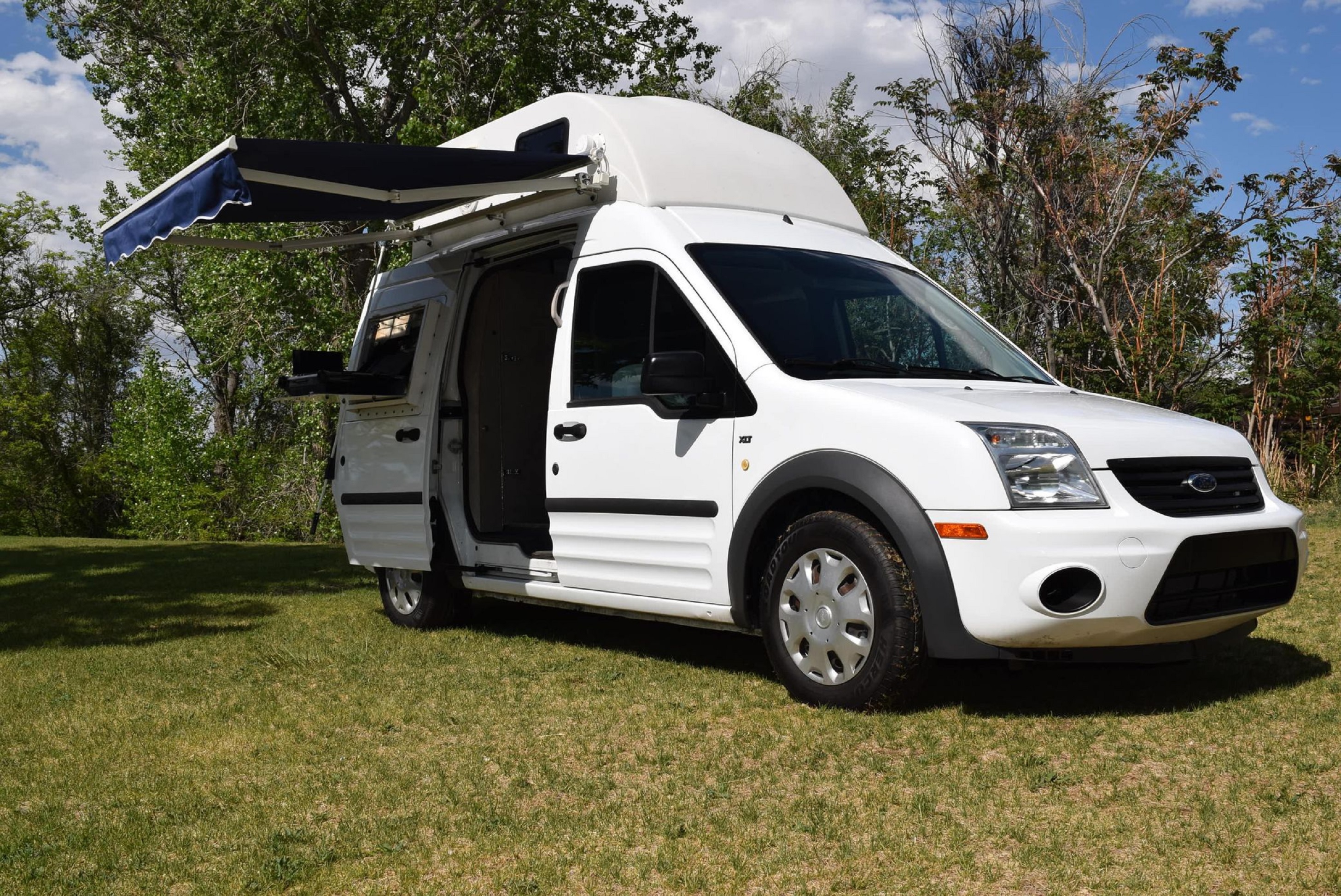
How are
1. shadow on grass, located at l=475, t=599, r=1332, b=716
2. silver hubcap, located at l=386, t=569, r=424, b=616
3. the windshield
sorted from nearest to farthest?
shadow on grass, located at l=475, t=599, r=1332, b=716 < the windshield < silver hubcap, located at l=386, t=569, r=424, b=616

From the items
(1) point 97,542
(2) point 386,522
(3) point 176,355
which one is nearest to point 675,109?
(2) point 386,522

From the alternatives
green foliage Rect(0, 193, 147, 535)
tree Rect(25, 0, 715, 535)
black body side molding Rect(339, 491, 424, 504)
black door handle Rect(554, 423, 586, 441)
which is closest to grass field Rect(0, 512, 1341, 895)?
black body side molding Rect(339, 491, 424, 504)

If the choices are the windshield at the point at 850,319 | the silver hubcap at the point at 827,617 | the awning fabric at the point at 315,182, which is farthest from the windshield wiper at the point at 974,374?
the awning fabric at the point at 315,182

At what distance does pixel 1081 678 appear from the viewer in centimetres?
536

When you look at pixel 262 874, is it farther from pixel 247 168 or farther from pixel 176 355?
pixel 176 355

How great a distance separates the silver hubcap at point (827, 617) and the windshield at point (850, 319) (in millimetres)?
819

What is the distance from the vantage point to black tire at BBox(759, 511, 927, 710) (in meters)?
4.57

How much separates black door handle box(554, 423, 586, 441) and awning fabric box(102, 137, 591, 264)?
4.08ft

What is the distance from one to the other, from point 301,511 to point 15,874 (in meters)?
23.3

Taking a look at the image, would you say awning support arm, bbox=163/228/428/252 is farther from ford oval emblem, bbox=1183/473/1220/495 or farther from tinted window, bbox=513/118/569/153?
ford oval emblem, bbox=1183/473/1220/495

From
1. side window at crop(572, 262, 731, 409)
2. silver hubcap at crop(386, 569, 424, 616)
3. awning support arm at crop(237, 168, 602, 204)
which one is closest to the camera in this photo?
side window at crop(572, 262, 731, 409)

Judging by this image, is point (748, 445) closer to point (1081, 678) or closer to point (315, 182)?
point (1081, 678)

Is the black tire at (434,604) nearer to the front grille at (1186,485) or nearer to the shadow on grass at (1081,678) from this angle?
the shadow on grass at (1081,678)

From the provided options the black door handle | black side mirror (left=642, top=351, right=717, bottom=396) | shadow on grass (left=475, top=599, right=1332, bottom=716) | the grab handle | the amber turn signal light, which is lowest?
shadow on grass (left=475, top=599, right=1332, bottom=716)
